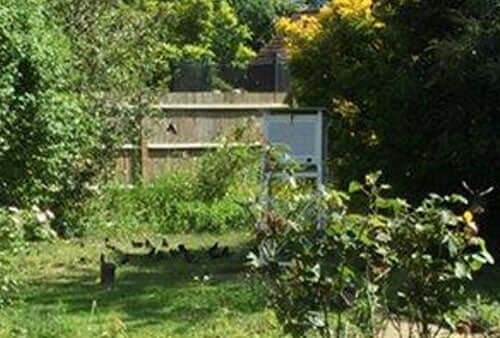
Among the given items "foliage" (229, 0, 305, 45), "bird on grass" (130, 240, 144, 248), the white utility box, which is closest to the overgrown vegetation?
"bird on grass" (130, 240, 144, 248)

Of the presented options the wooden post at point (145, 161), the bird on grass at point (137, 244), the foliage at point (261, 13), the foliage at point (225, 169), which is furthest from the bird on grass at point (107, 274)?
the foliage at point (261, 13)

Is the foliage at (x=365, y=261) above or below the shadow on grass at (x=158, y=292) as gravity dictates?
above

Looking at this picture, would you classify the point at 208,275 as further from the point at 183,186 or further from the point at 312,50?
the point at 183,186

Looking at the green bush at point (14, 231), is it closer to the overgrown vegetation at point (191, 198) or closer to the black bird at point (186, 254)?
the black bird at point (186, 254)

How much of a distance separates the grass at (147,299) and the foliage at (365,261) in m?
0.49

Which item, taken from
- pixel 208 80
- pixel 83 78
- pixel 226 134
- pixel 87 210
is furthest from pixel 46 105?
pixel 208 80

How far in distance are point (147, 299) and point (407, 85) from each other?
366 centimetres

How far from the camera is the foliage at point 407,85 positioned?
10500 millimetres

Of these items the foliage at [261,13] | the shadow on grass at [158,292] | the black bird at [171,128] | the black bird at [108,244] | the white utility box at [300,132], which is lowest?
the black bird at [108,244]

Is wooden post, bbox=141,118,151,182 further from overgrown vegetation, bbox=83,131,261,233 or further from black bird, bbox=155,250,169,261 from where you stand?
black bird, bbox=155,250,169,261

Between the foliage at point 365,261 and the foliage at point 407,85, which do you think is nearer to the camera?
the foliage at point 365,261

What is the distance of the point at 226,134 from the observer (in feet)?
58.1

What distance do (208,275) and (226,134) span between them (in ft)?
23.4

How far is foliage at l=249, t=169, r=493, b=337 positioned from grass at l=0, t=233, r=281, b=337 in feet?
6.43
